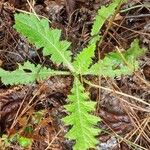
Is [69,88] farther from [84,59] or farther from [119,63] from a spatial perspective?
[119,63]

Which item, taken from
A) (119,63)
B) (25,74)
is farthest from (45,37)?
(119,63)

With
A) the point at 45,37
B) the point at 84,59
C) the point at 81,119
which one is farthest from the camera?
the point at 45,37

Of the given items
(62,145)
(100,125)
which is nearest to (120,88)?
(100,125)

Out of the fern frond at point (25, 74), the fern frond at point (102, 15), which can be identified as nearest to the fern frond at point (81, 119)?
the fern frond at point (25, 74)

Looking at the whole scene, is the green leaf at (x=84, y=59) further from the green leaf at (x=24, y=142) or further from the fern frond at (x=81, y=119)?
the green leaf at (x=24, y=142)

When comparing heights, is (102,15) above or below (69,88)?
above

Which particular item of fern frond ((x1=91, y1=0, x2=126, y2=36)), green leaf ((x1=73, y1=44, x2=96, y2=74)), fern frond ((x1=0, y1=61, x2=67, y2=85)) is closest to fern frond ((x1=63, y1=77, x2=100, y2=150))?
green leaf ((x1=73, y1=44, x2=96, y2=74))

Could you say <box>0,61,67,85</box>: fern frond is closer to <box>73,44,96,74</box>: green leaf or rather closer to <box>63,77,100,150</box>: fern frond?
<box>73,44,96,74</box>: green leaf
